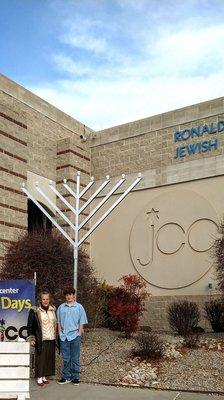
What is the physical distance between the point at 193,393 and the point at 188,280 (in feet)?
37.0

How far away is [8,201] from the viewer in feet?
67.3

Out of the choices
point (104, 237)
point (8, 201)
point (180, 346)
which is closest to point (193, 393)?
point (180, 346)

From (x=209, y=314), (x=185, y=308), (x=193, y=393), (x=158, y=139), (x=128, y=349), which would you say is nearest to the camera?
(x=193, y=393)

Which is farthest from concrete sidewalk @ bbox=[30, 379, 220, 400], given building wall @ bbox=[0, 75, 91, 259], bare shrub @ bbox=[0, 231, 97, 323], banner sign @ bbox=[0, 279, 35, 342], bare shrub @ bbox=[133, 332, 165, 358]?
building wall @ bbox=[0, 75, 91, 259]

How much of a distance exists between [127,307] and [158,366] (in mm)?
4104

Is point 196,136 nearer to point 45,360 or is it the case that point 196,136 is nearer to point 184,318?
point 184,318

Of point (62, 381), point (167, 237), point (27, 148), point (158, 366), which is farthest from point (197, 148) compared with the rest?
point (62, 381)

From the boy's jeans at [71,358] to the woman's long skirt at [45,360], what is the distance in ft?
0.73

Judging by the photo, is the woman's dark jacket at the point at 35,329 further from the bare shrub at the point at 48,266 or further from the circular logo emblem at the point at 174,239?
the circular logo emblem at the point at 174,239

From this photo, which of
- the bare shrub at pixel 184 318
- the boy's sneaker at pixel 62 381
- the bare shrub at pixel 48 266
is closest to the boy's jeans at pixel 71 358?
the boy's sneaker at pixel 62 381

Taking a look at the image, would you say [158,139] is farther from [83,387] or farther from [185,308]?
[83,387]

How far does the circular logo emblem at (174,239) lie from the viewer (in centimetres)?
2062

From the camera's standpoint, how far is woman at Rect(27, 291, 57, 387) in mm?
10273

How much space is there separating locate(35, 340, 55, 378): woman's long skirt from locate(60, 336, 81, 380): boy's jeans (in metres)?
0.22
